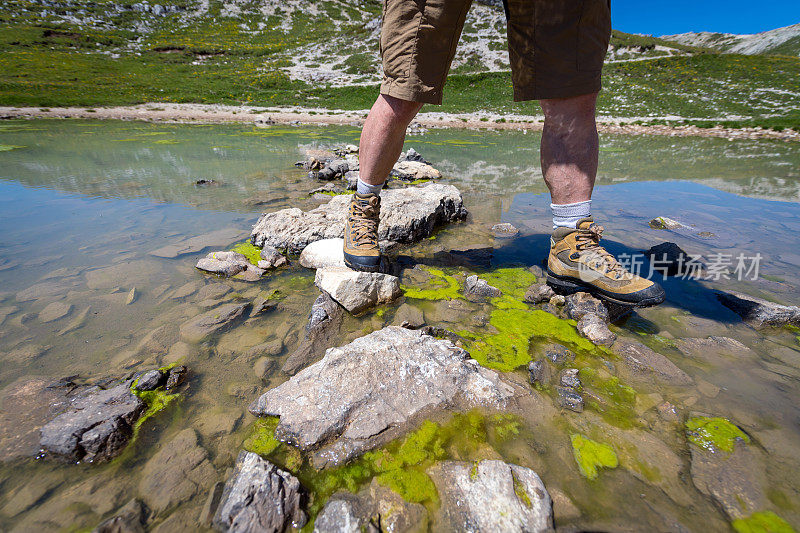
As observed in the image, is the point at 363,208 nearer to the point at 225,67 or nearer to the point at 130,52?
the point at 225,67

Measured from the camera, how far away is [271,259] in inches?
90.0

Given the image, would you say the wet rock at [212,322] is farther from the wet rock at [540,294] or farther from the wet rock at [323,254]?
the wet rock at [540,294]

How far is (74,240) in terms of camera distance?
260 cm

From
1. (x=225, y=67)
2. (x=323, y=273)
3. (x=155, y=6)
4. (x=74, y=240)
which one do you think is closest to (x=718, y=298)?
(x=323, y=273)

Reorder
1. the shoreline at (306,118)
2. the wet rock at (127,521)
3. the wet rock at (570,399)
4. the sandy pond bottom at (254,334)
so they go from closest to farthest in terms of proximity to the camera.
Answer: the wet rock at (127,521)
the sandy pond bottom at (254,334)
the wet rock at (570,399)
the shoreline at (306,118)

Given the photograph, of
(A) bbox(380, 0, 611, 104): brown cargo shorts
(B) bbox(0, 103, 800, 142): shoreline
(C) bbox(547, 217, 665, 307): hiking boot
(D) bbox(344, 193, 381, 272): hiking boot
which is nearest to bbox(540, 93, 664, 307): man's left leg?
(C) bbox(547, 217, 665, 307): hiking boot

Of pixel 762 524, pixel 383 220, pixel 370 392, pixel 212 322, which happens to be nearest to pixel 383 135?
pixel 383 220

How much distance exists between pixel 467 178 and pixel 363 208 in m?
3.44

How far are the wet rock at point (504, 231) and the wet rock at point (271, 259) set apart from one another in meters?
1.80

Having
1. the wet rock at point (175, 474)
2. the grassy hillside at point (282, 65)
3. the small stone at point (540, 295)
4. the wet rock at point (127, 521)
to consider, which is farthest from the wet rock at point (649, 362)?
the grassy hillside at point (282, 65)

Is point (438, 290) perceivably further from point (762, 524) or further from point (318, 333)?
point (762, 524)

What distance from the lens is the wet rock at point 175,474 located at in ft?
3.08

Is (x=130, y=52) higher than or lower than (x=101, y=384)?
higher

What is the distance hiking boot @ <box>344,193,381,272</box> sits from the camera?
209 centimetres
